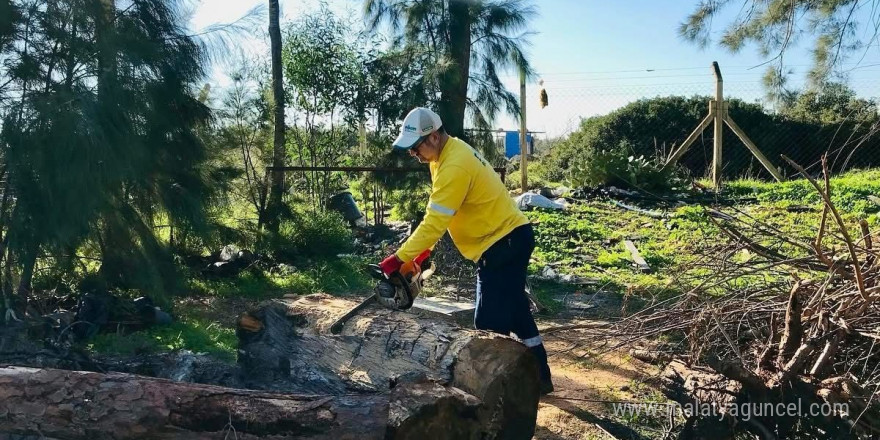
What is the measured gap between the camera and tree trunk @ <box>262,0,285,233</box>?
8.45 m

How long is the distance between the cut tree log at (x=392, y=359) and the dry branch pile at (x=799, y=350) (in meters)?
0.75

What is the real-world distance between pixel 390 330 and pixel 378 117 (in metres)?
5.91

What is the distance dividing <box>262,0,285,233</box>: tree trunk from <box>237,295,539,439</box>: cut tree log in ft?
14.0

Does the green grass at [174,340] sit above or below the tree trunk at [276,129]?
below

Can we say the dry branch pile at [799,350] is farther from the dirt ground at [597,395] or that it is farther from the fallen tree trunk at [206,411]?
the fallen tree trunk at [206,411]

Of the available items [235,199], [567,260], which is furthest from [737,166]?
[235,199]

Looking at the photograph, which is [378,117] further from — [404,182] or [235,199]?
[235,199]

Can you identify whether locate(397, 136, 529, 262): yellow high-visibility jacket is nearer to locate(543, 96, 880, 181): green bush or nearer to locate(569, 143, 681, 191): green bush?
locate(569, 143, 681, 191): green bush

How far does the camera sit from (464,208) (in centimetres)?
410

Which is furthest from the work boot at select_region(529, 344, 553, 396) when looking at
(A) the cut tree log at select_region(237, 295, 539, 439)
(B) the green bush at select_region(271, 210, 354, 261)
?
(B) the green bush at select_region(271, 210, 354, 261)

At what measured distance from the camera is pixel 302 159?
9664 millimetres

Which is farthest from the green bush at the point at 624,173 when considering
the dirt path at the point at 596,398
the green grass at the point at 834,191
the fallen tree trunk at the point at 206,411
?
the fallen tree trunk at the point at 206,411

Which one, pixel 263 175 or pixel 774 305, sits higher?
pixel 263 175

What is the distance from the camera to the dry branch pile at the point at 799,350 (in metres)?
2.88
